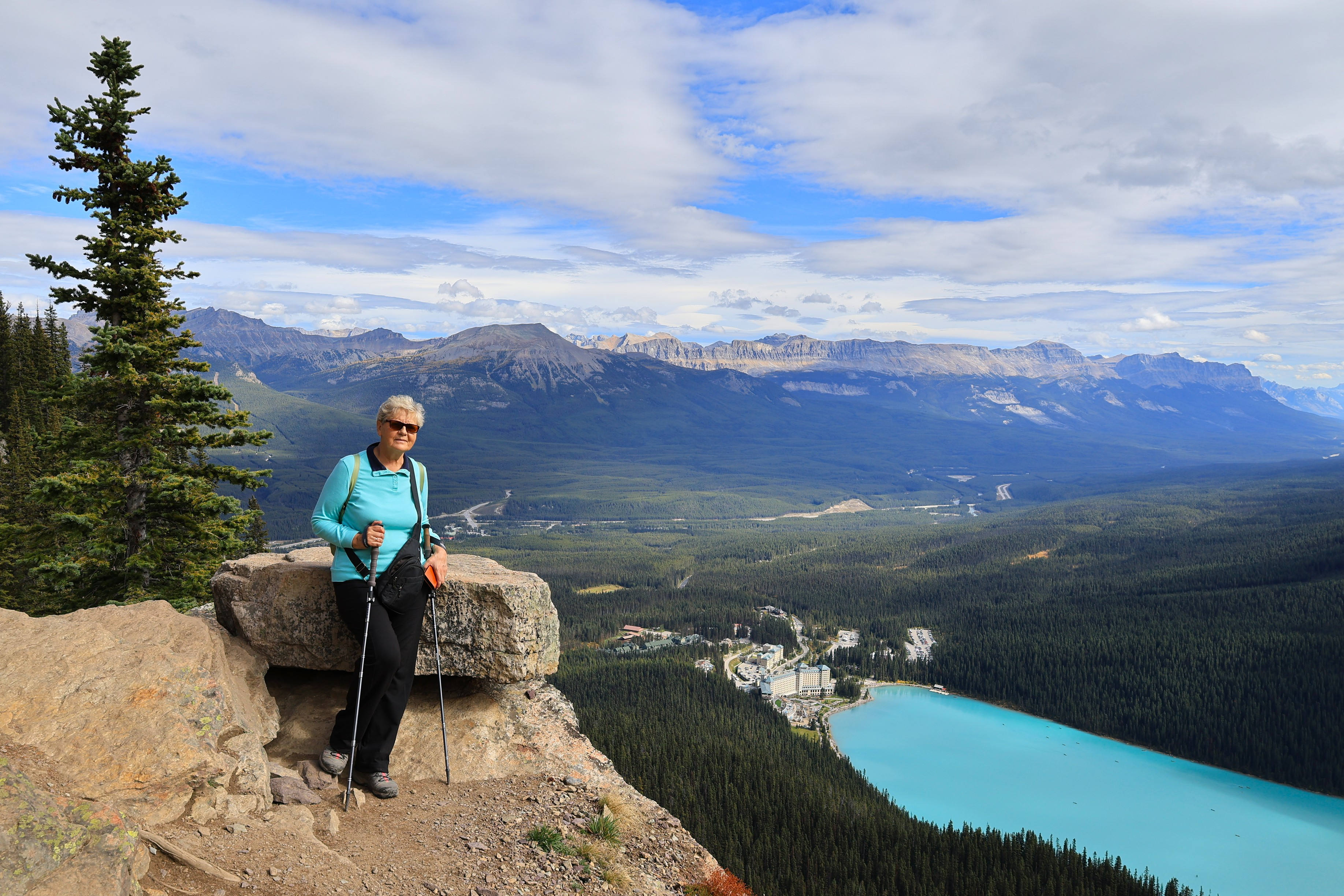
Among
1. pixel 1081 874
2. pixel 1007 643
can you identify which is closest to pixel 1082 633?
pixel 1007 643

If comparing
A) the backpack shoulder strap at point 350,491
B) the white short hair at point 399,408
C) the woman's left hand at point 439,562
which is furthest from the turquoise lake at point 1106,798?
the white short hair at point 399,408

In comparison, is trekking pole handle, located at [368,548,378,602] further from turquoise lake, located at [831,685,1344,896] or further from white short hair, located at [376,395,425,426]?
turquoise lake, located at [831,685,1344,896]

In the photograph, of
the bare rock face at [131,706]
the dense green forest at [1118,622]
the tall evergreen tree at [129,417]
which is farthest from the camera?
the dense green forest at [1118,622]

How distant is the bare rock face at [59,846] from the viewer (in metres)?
6.43

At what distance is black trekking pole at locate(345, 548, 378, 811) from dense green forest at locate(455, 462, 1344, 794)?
123934 mm

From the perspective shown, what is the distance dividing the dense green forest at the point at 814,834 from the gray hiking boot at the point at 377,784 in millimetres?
45874

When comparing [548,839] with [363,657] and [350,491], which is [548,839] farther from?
[350,491]

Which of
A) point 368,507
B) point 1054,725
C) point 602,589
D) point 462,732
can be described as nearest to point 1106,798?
point 1054,725

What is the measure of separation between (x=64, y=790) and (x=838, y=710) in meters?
115

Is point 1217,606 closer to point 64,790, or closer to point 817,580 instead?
point 817,580

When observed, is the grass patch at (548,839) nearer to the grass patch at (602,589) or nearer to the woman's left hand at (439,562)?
the woman's left hand at (439,562)

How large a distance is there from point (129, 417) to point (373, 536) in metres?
15.1

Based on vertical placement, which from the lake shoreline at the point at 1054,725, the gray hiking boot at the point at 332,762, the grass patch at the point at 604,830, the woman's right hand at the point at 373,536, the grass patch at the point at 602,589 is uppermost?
the woman's right hand at the point at 373,536

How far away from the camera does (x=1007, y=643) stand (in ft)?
444
